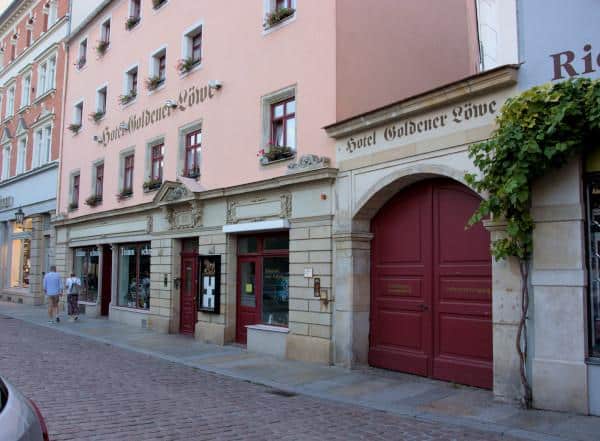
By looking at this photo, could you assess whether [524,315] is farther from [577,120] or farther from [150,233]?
Result: [150,233]

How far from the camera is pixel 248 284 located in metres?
13.6

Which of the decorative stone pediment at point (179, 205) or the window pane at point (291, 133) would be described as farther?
the decorative stone pediment at point (179, 205)

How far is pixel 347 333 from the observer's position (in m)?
10.4

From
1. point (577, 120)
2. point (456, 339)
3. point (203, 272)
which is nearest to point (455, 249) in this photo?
point (456, 339)

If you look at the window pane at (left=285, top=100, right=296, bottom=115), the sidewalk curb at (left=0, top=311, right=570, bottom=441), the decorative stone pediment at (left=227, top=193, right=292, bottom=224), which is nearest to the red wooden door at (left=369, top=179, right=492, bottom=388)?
the sidewalk curb at (left=0, top=311, right=570, bottom=441)

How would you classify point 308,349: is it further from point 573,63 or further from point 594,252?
point 573,63

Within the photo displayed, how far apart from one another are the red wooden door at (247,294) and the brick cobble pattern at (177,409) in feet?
8.97

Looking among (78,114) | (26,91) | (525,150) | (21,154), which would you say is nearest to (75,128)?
(78,114)

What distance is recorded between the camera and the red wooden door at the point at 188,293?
15.7 meters

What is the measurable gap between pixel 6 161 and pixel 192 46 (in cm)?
1925

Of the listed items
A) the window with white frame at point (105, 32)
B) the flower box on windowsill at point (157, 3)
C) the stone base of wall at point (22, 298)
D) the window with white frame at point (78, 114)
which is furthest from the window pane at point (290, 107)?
the stone base of wall at point (22, 298)

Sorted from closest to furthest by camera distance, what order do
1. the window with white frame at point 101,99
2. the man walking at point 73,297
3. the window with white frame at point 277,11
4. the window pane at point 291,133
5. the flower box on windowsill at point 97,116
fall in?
the window pane at point 291,133 < the window with white frame at point 277,11 < the man walking at point 73,297 < the flower box on windowsill at point 97,116 < the window with white frame at point 101,99

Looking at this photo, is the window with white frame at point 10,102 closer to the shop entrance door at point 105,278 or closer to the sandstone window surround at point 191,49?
the shop entrance door at point 105,278

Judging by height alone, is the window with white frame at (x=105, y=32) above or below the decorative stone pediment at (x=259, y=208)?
above
